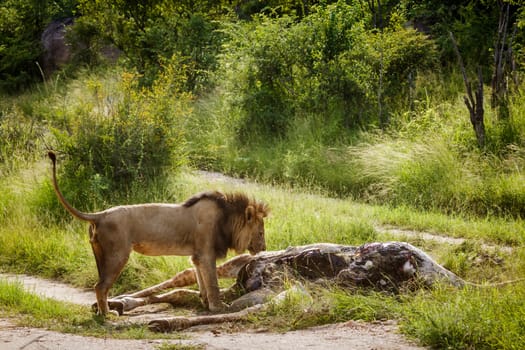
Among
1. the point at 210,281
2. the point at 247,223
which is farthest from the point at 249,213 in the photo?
the point at 210,281

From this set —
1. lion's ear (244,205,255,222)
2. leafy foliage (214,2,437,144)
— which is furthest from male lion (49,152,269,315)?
leafy foliage (214,2,437,144)

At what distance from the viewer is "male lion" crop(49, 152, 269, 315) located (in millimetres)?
7652

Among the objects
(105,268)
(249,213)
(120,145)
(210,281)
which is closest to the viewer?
(105,268)

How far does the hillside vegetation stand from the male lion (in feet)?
4.14

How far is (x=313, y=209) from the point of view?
38.2 feet

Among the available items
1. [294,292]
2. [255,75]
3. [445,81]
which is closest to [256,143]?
[255,75]

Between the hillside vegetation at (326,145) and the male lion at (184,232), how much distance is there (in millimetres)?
1261

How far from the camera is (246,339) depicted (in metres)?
6.34

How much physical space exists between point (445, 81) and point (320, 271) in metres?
10.0

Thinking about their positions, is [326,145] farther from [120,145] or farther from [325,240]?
[325,240]

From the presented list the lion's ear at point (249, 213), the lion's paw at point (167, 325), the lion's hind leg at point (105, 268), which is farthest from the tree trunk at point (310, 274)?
the lion's ear at point (249, 213)

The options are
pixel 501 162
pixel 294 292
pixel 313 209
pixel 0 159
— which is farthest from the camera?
pixel 0 159

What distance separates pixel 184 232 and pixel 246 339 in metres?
2.00

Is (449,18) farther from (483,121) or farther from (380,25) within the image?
(483,121)
